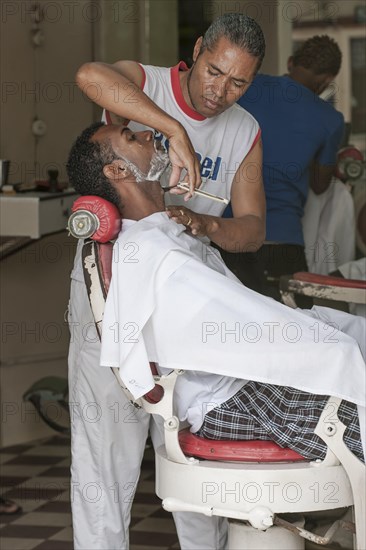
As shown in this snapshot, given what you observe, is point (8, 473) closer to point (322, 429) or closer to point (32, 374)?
point (32, 374)

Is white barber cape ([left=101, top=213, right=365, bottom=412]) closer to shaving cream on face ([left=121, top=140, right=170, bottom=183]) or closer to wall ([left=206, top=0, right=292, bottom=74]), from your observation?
shaving cream on face ([left=121, top=140, right=170, bottom=183])

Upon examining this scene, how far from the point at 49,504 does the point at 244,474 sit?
1692 millimetres

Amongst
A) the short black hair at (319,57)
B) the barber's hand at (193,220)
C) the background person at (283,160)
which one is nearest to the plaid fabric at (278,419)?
the barber's hand at (193,220)

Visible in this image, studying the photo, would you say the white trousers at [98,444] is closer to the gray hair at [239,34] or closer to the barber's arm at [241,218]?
the barber's arm at [241,218]

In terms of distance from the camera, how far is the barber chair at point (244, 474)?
220 cm

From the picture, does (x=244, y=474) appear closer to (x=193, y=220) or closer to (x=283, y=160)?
(x=193, y=220)

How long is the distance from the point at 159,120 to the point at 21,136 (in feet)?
7.05

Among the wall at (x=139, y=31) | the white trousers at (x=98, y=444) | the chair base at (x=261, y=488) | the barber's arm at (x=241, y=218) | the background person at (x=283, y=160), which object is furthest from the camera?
the wall at (x=139, y=31)

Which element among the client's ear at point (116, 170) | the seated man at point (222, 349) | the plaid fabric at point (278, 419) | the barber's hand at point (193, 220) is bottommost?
the plaid fabric at point (278, 419)

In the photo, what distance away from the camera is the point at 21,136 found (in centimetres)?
446

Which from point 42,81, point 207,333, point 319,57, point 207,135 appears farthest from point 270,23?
point 207,333

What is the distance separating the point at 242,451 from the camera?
Answer: 2.26m

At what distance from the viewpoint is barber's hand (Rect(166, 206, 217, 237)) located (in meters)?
2.40

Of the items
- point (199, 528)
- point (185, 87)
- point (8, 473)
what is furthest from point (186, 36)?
point (199, 528)
